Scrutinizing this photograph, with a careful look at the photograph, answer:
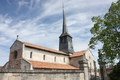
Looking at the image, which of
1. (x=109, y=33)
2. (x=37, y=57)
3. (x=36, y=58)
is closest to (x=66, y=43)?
(x=37, y=57)

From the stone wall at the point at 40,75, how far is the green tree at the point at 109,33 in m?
7.31

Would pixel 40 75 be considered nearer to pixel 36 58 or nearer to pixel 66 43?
pixel 36 58

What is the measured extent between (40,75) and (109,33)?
38.3ft

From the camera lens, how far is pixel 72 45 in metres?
29.5

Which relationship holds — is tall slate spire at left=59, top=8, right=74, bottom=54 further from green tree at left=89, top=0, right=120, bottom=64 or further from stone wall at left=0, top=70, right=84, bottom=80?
stone wall at left=0, top=70, right=84, bottom=80

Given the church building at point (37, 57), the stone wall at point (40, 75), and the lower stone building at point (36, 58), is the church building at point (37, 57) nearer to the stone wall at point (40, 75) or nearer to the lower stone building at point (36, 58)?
the lower stone building at point (36, 58)

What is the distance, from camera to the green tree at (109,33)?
1225 cm

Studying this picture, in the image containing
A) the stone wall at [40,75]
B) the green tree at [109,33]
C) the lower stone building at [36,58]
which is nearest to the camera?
the stone wall at [40,75]

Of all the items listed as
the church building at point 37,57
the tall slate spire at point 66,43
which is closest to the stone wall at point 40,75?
the church building at point 37,57

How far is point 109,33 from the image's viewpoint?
13.3 m

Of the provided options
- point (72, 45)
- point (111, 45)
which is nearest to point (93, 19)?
point (111, 45)

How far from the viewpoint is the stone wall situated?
4.55m

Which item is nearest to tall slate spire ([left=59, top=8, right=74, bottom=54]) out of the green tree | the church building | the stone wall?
the church building

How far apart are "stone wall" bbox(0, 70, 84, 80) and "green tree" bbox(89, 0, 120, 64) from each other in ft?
24.0
